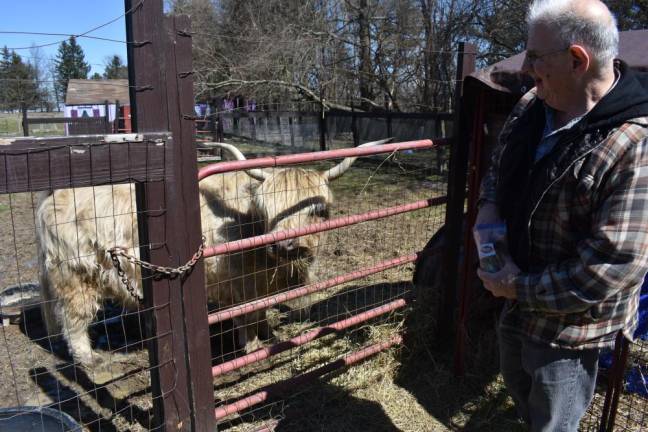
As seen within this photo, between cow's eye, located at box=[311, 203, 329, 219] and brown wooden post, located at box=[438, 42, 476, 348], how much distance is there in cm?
97

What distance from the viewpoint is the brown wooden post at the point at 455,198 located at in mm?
3445

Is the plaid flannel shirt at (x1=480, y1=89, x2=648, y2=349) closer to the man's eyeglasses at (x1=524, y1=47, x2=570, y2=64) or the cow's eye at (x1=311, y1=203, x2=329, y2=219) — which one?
the man's eyeglasses at (x1=524, y1=47, x2=570, y2=64)

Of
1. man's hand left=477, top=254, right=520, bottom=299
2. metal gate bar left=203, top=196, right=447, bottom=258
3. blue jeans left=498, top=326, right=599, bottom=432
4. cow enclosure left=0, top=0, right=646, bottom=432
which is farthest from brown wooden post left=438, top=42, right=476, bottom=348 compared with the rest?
man's hand left=477, top=254, right=520, bottom=299

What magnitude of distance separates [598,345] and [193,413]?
1.97 metres

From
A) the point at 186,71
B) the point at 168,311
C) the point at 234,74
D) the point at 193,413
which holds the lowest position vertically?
the point at 193,413

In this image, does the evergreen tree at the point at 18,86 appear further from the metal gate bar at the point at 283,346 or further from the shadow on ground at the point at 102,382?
the metal gate bar at the point at 283,346

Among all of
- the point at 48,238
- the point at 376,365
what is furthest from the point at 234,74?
the point at 376,365

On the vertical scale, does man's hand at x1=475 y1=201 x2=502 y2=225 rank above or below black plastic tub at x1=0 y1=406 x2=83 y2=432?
above

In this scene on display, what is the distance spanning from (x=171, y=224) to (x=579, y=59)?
5.95ft

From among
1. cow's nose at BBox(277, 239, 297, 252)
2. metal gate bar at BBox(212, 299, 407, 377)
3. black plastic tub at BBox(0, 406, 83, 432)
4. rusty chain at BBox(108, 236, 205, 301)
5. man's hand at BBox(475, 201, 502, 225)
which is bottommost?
black plastic tub at BBox(0, 406, 83, 432)

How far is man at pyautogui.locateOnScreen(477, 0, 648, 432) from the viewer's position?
Answer: 1617 millimetres

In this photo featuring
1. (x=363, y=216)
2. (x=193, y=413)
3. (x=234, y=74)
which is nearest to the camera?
(x=193, y=413)

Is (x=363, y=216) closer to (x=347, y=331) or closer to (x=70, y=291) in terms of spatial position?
(x=347, y=331)

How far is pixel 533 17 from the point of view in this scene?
177 centimetres
